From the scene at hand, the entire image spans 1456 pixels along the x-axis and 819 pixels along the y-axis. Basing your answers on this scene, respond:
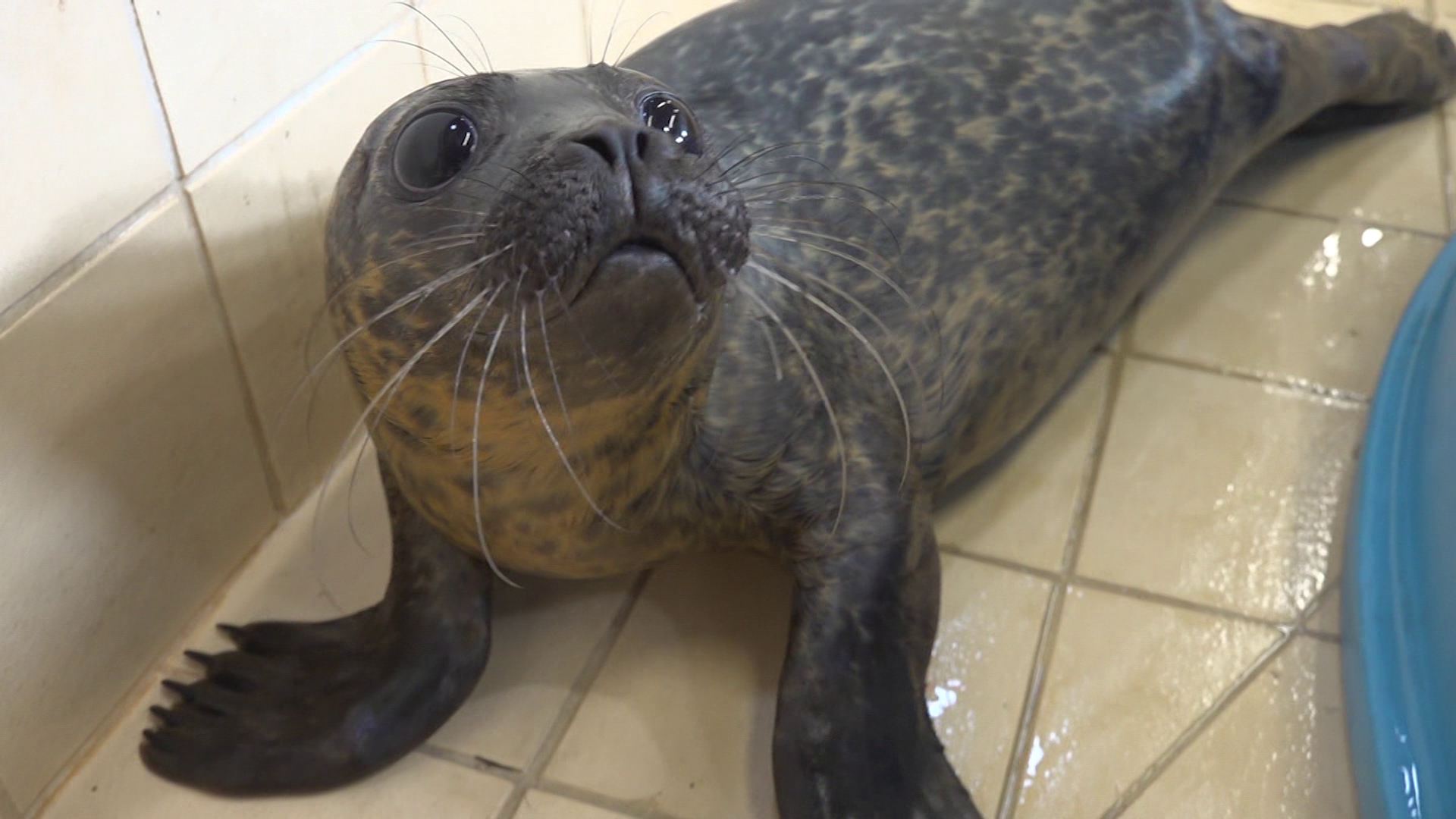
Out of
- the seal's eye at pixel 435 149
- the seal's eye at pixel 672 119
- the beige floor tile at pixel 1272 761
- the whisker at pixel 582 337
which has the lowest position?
the beige floor tile at pixel 1272 761

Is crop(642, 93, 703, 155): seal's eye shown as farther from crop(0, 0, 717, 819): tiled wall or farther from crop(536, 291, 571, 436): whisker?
crop(0, 0, 717, 819): tiled wall

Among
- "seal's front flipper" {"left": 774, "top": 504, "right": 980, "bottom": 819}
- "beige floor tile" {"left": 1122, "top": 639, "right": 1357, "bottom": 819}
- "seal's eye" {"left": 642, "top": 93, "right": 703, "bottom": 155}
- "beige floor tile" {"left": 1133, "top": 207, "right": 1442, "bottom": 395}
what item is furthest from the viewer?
"beige floor tile" {"left": 1133, "top": 207, "right": 1442, "bottom": 395}

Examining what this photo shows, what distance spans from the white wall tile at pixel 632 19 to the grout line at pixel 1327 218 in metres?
1.03

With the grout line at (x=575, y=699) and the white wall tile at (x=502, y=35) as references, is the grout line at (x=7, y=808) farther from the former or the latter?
the white wall tile at (x=502, y=35)

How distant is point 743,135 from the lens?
1.74 meters

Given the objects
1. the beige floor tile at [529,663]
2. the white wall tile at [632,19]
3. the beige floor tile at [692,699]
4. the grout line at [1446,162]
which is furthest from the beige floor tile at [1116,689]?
the white wall tile at [632,19]

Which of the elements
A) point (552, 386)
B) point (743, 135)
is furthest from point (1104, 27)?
point (552, 386)

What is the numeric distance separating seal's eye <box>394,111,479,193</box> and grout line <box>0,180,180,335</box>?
0.42 metres

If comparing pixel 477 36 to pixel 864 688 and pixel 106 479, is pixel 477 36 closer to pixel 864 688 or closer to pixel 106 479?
pixel 106 479

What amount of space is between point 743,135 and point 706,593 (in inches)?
23.7

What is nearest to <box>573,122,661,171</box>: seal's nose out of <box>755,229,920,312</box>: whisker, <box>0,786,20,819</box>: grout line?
<box>755,229,920,312</box>: whisker

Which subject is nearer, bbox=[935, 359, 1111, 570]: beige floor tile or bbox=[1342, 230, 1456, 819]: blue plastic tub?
bbox=[1342, 230, 1456, 819]: blue plastic tub

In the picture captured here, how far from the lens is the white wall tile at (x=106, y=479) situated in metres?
1.44

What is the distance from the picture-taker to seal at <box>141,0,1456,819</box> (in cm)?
117
